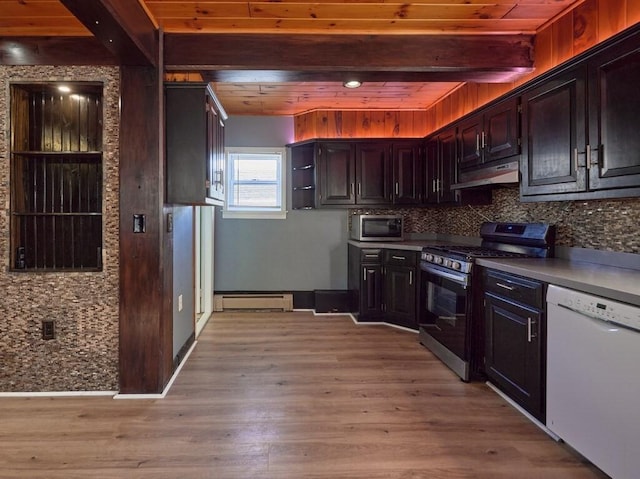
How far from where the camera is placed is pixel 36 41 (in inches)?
102

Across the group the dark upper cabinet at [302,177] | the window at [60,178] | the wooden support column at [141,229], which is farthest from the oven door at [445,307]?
the window at [60,178]

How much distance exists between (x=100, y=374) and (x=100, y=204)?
119cm

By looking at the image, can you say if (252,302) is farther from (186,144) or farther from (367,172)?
(186,144)

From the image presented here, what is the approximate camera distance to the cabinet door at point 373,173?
459cm

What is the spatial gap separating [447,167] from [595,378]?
2.60 m

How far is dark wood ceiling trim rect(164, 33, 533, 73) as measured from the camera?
2.71 m

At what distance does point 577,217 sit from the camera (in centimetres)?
268

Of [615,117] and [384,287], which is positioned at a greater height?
[615,117]

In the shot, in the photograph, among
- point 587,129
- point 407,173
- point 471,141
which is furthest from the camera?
point 407,173

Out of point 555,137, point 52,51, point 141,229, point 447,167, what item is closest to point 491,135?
point 555,137

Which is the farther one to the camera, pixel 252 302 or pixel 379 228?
pixel 252 302

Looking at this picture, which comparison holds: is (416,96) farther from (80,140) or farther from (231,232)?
(80,140)

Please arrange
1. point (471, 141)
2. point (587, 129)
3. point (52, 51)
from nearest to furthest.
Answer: point (587, 129) < point (52, 51) < point (471, 141)

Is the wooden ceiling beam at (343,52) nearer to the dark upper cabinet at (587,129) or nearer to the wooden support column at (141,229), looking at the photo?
the wooden support column at (141,229)
